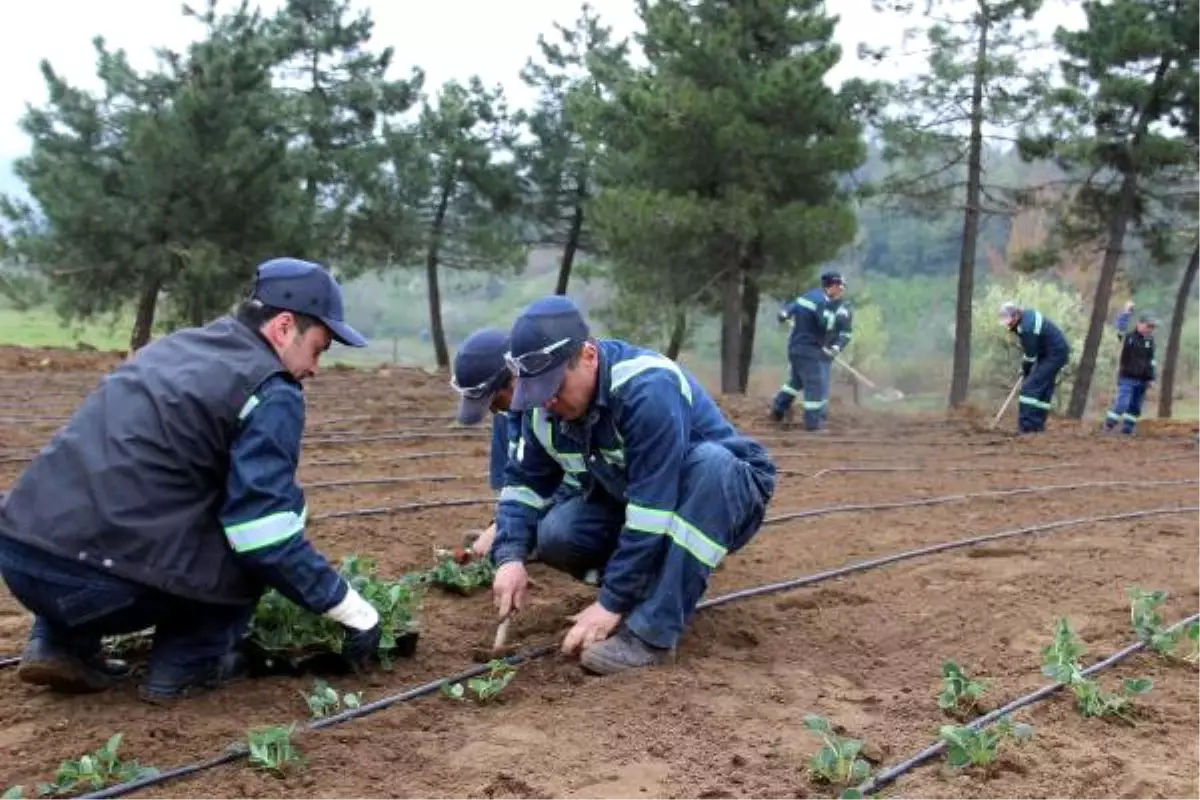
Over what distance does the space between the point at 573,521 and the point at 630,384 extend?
0.77 meters

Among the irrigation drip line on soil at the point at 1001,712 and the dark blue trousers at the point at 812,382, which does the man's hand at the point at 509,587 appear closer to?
the irrigation drip line on soil at the point at 1001,712

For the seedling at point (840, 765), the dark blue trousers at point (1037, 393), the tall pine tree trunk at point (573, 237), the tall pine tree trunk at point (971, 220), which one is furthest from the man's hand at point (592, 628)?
the tall pine tree trunk at point (573, 237)

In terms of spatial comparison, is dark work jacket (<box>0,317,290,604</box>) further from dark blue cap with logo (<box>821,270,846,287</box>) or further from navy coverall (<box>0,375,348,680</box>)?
dark blue cap with logo (<box>821,270,846,287</box>)

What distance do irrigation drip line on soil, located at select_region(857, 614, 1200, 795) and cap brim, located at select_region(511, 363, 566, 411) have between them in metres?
1.34

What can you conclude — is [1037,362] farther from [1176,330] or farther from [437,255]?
[437,255]

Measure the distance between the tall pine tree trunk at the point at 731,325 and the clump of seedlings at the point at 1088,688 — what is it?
15132mm

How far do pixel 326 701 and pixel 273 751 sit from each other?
0.34 m

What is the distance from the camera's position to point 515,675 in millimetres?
3504

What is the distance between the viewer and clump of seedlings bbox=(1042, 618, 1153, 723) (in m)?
3.17

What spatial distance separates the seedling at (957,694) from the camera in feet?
10.4

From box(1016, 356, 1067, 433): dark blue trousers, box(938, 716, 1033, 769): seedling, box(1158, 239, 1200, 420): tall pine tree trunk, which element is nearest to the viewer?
box(938, 716, 1033, 769): seedling

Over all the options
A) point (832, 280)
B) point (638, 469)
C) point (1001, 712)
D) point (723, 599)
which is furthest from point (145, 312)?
point (1001, 712)

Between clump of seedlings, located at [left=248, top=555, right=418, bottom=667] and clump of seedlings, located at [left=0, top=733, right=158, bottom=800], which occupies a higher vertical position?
clump of seedlings, located at [left=248, top=555, right=418, bottom=667]

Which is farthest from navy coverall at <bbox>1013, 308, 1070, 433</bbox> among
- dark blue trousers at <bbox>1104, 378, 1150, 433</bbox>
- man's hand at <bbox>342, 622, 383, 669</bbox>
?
man's hand at <bbox>342, 622, 383, 669</bbox>
